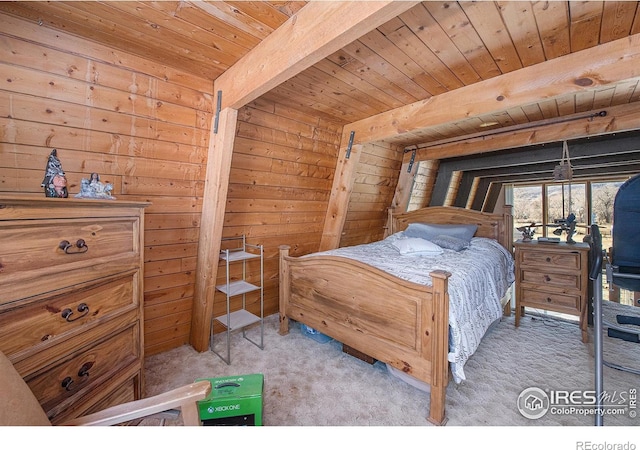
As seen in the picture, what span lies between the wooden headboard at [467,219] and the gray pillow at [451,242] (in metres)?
0.51

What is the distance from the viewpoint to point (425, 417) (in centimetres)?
161

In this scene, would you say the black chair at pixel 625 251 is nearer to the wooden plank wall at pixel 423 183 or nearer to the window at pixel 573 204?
the wooden plank wall at pixel 423 183

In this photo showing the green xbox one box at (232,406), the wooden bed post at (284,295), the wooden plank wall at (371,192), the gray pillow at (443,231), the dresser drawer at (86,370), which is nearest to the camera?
the dresser drawer at (86,370)

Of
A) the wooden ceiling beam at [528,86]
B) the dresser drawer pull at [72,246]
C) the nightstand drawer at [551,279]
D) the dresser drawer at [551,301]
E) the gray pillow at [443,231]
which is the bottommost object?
the dresser drawer at [551,301]

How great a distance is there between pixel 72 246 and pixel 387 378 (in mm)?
2003

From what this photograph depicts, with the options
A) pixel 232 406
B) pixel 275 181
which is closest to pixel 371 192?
pixel 275 181

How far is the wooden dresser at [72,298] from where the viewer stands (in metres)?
0.95

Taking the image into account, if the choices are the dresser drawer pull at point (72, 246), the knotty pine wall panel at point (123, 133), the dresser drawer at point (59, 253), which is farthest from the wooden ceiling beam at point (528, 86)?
the dresser drawer pull at point (72, 246)

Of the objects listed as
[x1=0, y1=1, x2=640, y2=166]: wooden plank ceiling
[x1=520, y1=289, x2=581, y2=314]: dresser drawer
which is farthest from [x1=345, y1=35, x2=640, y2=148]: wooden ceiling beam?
[x1=520, y1=289, x2=581, y2=314]: dresser drawer

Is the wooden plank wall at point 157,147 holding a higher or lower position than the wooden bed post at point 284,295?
higher

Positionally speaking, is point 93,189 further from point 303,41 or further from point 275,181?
point 275,181

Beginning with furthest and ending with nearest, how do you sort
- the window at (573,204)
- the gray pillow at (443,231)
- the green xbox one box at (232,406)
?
the window at (573,204) → the gray pillow at (443,231) → the green xbox one box at (232,406)

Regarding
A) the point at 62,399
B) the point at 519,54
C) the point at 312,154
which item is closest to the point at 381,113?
the point at 312,154

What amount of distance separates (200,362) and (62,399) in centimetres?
117
